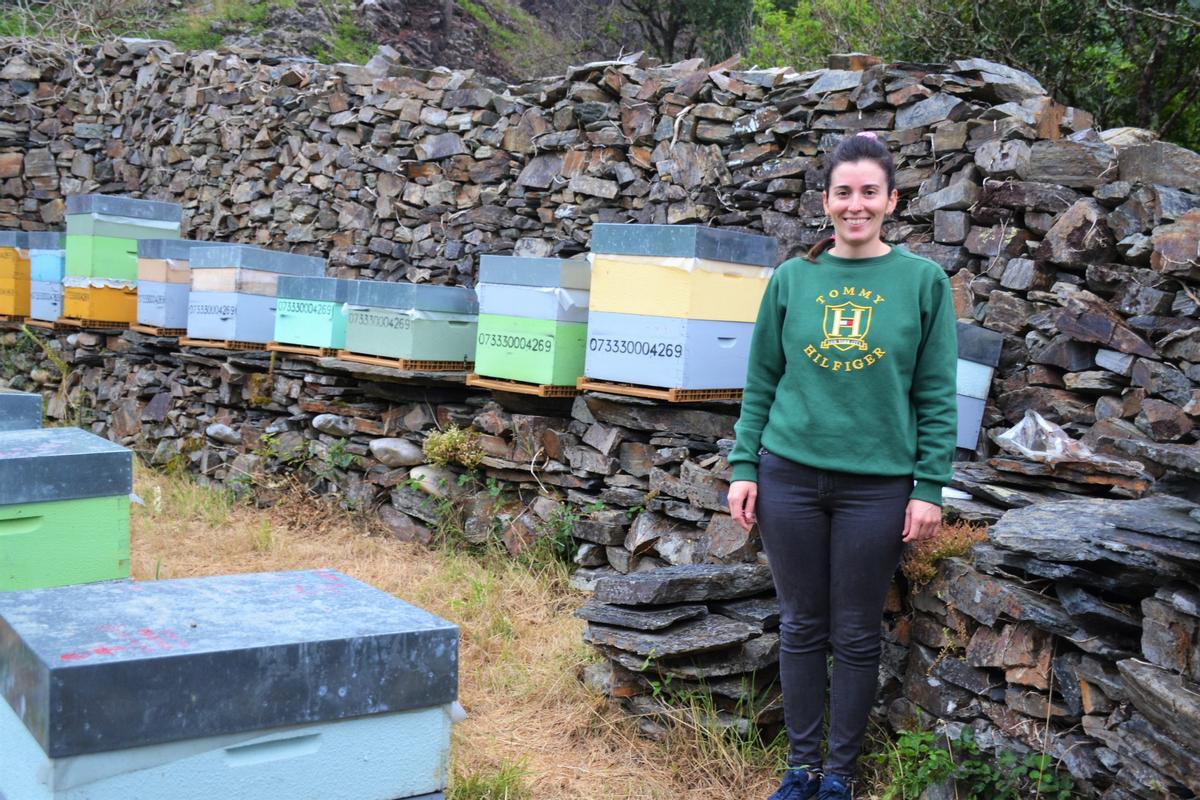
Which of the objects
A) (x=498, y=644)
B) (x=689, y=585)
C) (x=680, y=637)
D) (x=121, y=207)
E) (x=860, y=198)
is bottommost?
(x=498, y=644)

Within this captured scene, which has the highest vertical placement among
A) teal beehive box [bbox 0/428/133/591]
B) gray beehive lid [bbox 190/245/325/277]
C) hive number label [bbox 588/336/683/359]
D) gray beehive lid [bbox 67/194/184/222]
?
gray beehive lid [bbox 67/194/184/222]

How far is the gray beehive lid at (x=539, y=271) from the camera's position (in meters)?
4.78

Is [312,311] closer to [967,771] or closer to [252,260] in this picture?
[252,260]

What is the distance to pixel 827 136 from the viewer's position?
217 inches

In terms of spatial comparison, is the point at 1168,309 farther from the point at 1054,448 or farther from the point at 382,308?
the point at 382,308

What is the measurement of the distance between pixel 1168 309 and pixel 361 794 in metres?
3.42

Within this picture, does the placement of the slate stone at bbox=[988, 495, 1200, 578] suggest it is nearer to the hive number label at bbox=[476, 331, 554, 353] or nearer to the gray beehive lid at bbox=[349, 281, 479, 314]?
the hive number label at bbox=[476, 331, 554, 353]

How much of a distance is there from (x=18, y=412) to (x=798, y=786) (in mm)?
3463

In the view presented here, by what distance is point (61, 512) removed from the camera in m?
3.23

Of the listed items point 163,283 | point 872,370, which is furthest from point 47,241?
point 872,370

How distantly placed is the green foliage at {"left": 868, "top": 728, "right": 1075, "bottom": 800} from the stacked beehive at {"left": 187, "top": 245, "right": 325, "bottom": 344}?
515cm

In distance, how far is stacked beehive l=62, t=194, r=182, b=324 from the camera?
7.82 metres

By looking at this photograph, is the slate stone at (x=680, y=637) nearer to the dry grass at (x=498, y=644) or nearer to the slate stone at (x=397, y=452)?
the dry grass at (x=498, y=644)

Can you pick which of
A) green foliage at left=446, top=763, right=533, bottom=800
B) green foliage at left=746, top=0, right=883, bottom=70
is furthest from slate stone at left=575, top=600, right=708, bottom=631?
green foliage at left=746, top=0, right=883, bottom=70
